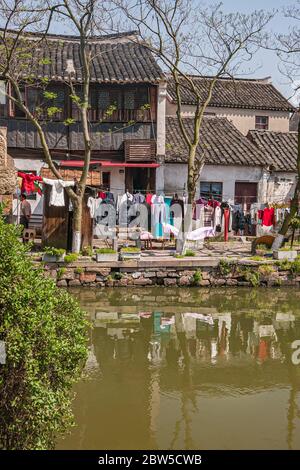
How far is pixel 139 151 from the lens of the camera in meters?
22.6

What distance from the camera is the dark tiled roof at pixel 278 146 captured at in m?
24.9

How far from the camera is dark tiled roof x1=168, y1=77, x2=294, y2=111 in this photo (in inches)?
1146

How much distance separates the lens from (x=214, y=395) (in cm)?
852

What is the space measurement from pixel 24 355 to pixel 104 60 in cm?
2052

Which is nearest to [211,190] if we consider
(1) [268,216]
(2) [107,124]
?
(1) [268,216]

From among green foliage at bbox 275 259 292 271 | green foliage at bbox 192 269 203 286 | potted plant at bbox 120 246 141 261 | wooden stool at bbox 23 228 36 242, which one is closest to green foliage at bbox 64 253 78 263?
potted plant at bbox 120 246 141 261

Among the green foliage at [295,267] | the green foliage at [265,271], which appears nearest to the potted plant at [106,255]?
the green foliage at [265,271]

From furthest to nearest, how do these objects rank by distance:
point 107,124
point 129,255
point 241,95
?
point 241,95, point 107,124, point 129,255

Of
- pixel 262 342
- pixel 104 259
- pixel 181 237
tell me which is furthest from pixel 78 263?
pixel 262 342

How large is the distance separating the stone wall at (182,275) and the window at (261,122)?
14.7m

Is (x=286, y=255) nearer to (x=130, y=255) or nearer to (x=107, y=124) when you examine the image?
(x=130, y=255)

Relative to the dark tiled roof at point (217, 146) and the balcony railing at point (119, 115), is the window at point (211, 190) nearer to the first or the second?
the dark tiled roof at point (217, 146)

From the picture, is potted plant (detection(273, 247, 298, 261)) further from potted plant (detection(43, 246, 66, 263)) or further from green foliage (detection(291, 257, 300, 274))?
potted plant (detection(43, 246, 66, 263))
